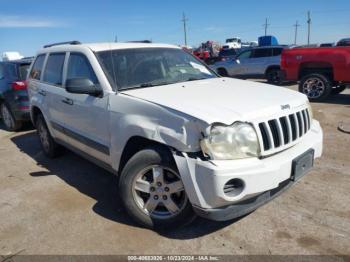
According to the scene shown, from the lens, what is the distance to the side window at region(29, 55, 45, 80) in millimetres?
5508

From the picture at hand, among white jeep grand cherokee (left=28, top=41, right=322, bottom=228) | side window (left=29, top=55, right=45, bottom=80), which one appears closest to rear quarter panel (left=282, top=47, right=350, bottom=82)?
white jeep grand cherokee (left=28, top=41, right=322, bottom=228)

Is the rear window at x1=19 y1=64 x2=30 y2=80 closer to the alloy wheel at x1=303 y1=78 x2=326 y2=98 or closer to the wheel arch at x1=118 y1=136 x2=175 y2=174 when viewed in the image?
the wheel arch at x1=118 y1=136 x2=175 y2=174

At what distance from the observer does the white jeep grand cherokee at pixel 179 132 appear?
106 inches

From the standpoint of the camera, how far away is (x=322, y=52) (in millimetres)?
8867

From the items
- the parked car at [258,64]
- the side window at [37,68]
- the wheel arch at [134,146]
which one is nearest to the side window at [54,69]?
the side window at [37,68]

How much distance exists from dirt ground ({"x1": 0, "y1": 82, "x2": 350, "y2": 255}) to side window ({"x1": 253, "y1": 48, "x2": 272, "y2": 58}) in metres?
9.66

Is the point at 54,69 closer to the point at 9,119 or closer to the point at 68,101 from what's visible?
the point at 68,101

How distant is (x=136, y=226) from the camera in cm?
342

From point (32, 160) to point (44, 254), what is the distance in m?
3.10

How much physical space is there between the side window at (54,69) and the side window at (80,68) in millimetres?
349

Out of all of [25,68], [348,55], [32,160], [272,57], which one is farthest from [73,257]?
[272,57]

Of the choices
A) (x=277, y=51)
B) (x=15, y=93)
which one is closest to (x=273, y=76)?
(x=277, y=51)

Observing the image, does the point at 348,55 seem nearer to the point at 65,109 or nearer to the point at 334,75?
the point at 334,75

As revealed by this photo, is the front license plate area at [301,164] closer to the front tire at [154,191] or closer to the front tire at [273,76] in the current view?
the front tire at [154,191]
